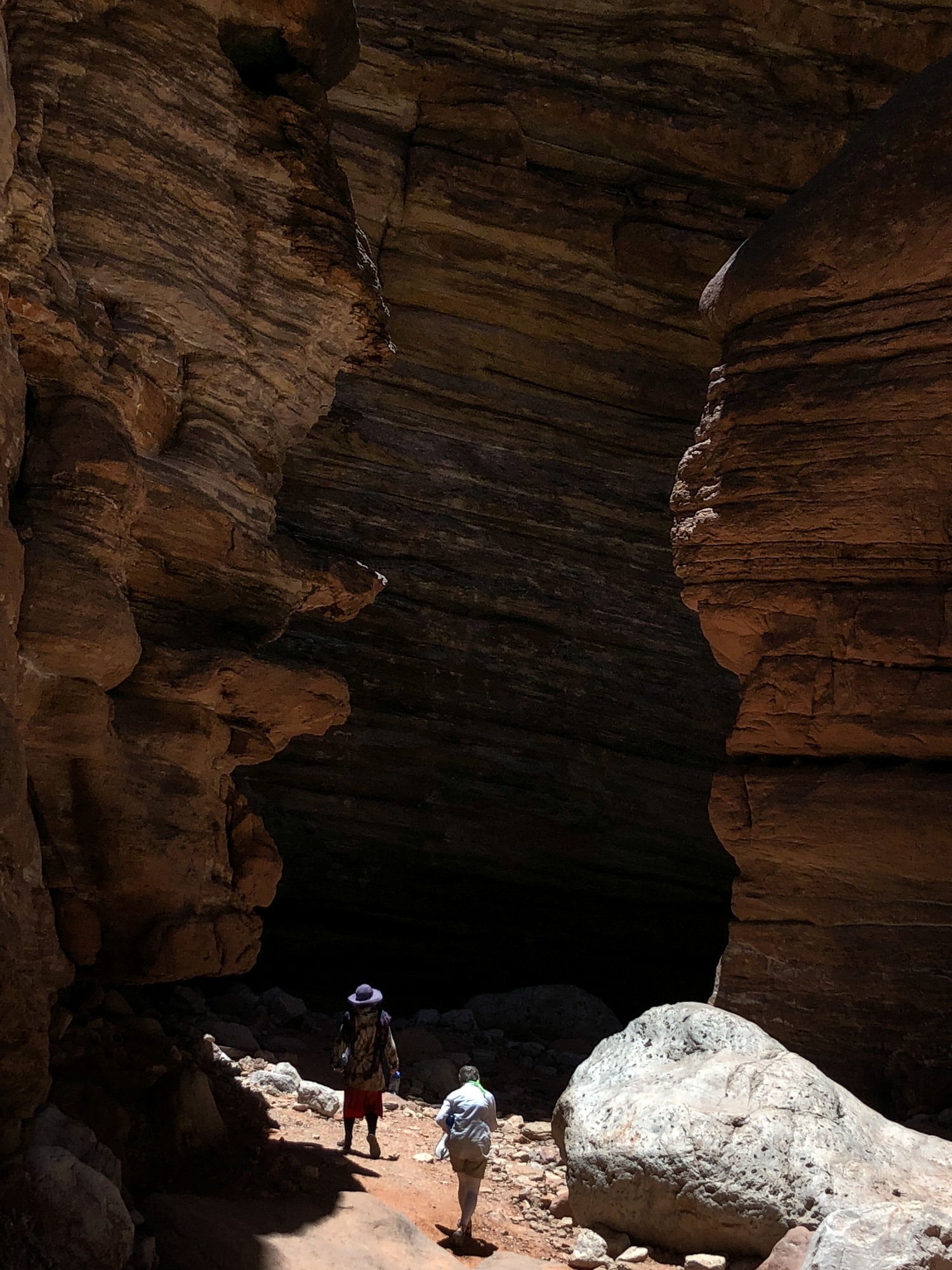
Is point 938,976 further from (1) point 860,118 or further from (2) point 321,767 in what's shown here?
(1) point 860,118

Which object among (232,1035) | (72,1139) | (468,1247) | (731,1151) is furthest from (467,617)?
(72,1139)

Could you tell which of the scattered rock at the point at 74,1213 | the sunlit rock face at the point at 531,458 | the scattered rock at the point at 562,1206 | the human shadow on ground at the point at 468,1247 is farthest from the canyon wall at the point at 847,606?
the sunlit rock face at the point at 531,458

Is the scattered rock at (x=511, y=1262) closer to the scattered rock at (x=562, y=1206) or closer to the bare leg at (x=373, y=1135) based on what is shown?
the scattered rock at (x=562, y=1206)

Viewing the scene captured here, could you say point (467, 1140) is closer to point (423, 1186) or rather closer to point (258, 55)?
point (423, 1186)

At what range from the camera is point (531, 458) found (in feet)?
45.9

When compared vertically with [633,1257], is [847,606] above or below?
above

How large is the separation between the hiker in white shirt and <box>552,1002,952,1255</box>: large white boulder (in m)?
0.51

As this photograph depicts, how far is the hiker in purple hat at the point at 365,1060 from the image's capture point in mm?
7254

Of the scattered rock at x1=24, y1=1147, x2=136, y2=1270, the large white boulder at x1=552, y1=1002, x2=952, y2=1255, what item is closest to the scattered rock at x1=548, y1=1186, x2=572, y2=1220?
the large white boulder at x1=552, y1=1002, x2=952, y2=1255

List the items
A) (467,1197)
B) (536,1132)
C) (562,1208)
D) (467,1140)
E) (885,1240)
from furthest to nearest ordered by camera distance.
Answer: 1. (536,1132)
2. (562,1208)
3. (467,1197)
4. (467,1140)
5. (885,1240)

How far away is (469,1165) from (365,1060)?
113 centimetres

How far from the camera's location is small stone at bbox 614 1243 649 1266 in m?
5.76

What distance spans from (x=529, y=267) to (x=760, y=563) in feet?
22.2

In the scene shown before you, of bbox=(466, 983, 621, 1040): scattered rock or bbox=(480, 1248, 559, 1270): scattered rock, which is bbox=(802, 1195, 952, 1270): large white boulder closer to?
bbox=(480, 1248, 559, 1270): scattered rock
